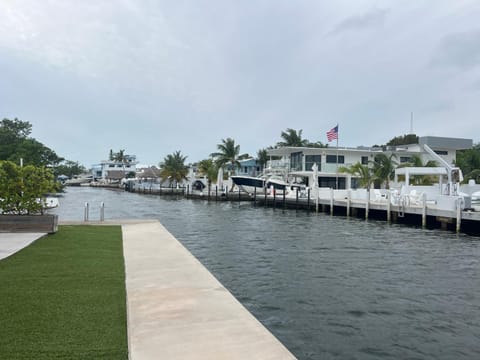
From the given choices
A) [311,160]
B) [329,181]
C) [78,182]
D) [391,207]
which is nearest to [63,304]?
[391,207]

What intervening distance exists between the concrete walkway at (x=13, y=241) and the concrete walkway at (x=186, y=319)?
10.7 feet

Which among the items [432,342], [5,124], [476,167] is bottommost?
[432,342]

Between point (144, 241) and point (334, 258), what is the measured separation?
6458 mm

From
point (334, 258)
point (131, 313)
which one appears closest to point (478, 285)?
point (334, 258)

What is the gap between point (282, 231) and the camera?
23062 millimetres

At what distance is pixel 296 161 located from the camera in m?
56.3

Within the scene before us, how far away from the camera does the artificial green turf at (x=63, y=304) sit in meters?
4.82

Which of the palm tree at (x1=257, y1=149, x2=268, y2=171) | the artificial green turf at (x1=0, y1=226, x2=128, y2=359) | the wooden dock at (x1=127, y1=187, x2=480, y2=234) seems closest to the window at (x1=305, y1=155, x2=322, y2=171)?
the wooden dock at (x1=127, y1=187, x2=480, y2=234)

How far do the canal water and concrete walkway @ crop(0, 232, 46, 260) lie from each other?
5.22m

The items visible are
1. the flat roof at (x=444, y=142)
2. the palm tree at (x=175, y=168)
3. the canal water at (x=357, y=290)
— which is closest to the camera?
the canal water at (x=357, y=290)

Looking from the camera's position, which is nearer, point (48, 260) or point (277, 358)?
point (277, 358)

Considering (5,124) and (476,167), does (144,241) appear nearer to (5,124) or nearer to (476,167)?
(476,167)

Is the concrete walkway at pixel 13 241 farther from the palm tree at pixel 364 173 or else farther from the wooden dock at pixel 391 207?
the palm tree at pixel 364 173

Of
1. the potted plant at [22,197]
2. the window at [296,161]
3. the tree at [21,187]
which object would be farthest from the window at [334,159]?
the potted plant at [22,197]
